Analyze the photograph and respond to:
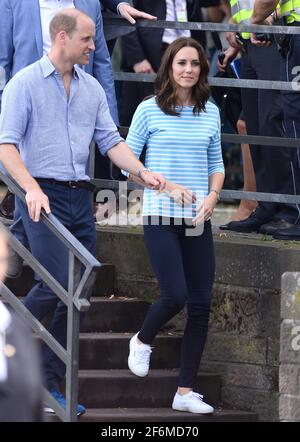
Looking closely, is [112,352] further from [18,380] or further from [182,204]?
[18,380]

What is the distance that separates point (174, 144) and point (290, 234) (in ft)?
3.48

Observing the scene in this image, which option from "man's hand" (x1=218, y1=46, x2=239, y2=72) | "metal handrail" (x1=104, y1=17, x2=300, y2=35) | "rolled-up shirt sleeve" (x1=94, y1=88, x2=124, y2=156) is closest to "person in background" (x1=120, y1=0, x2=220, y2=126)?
"metal handrail" (x1=104, y1=17, x2=300, y2=35)

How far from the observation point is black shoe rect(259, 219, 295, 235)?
287 inches

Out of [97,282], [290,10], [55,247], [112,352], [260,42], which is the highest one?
[290,10]

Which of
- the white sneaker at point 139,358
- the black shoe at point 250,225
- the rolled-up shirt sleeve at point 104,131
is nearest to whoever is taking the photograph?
the rolled-up shirt sleeve at point 104,131

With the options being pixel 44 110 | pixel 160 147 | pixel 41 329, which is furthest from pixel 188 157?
pixel 41 329

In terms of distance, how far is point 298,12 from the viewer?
7129mm

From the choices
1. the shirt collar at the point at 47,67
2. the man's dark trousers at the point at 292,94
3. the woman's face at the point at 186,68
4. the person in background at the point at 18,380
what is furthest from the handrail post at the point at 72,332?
the person in background at the point at 18,380

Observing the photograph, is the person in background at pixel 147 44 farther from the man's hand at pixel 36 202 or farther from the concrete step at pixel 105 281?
the man's hand at pixel 36 202

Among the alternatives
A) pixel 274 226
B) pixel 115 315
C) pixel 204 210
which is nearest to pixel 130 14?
pixel 274 226

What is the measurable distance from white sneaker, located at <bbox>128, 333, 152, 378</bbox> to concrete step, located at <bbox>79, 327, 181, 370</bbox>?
0.33m

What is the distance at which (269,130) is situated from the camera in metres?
7.39

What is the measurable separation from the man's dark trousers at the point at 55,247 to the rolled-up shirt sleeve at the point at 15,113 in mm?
297

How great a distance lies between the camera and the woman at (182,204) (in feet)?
21.1
